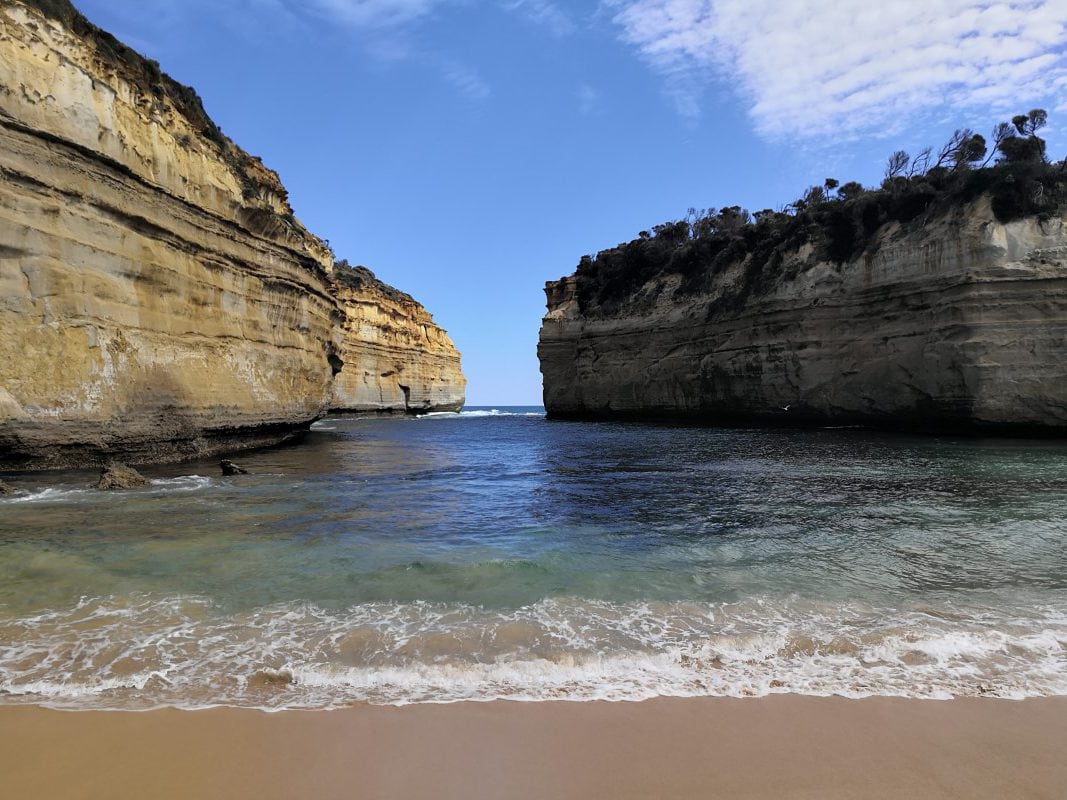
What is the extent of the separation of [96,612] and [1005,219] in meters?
24.5

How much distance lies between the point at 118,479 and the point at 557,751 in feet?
33.8

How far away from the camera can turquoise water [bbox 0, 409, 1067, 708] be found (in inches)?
137

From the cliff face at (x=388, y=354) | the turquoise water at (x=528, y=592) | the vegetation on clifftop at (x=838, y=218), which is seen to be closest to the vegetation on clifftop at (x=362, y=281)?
the cliff face at (x=388, y=354)

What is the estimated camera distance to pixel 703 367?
3095cm

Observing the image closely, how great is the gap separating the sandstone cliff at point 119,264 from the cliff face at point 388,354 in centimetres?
2853

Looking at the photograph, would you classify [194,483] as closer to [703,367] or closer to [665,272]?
[703,367]

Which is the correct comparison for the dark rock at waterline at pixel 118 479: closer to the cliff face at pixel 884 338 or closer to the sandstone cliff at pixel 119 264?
the sandstone cliff at pixel 119 264

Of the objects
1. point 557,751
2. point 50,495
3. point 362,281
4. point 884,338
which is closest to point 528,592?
point 557,751

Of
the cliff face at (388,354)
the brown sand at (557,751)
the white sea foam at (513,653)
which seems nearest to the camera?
the brown sand at (557,751)

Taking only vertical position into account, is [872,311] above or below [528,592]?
above

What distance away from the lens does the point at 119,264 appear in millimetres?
12320

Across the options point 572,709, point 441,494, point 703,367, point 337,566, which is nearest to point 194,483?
point 441,494

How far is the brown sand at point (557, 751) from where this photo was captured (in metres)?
2.49

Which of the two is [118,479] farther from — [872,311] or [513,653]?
[872,311]
